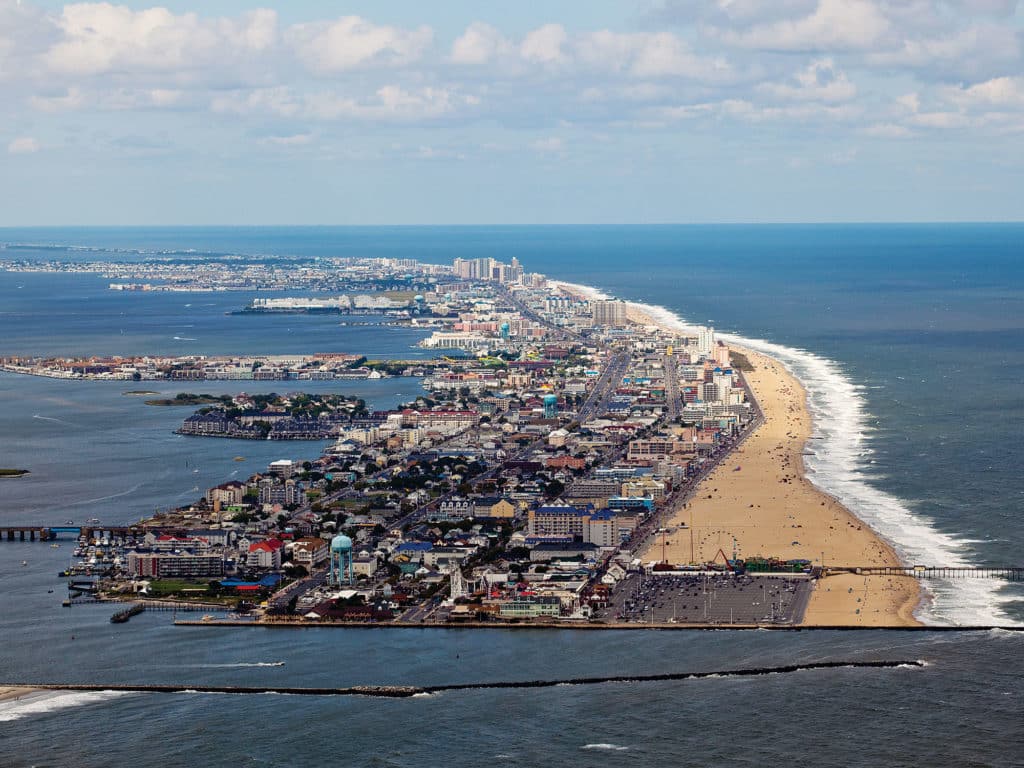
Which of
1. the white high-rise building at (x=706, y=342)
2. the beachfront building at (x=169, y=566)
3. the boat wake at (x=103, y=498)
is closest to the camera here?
the beachfront building at (x=169, y=566)

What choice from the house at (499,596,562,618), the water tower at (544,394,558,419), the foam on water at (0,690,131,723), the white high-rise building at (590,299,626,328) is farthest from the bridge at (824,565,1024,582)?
the white high-rise building at (590,299,626,328)

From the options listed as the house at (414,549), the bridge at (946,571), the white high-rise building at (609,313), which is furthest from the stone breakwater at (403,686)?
the white high-rise building at (609,313)

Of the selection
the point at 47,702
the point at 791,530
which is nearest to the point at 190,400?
the point at 791,530

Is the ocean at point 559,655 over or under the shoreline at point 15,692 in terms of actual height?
over

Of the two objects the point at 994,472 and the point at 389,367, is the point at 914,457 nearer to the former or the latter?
the point at 994,472

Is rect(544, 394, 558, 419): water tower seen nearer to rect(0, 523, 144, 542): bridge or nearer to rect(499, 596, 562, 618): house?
rect(0, 523, 144, 542): bridge

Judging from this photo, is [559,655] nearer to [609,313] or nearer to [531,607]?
[531,607]

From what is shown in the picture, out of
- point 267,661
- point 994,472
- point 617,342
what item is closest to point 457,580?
point 267,661

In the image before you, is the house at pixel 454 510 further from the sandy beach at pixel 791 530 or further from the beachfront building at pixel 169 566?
the beachfront building at pixel 169 566
